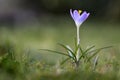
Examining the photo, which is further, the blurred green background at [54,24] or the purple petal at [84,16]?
the blurred green background at [54,24]

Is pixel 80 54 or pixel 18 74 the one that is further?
pixel 80 54

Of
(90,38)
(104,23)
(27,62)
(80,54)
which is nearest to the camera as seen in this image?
(27,62)

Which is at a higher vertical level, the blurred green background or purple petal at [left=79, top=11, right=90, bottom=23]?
the blurred green background

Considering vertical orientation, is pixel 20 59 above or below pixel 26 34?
below

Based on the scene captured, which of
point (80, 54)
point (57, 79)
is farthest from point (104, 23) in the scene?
point (57, 79)

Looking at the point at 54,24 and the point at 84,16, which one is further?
the point at 54,24

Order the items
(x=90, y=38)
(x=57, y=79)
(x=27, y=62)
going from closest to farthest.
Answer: (x=57, y=79)
(x=27, y=62)
(x=90, y=38)

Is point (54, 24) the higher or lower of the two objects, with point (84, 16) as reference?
higher

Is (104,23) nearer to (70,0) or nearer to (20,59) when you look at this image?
(70,0)

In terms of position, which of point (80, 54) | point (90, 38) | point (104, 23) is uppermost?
point (104, 23)

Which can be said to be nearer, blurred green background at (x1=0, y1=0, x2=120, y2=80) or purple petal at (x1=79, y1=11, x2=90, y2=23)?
purple petal at (x1=79, y1=11, x2=90, y2=23)

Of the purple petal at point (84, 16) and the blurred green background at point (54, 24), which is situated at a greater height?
the blurred green background at point (54, 24)
